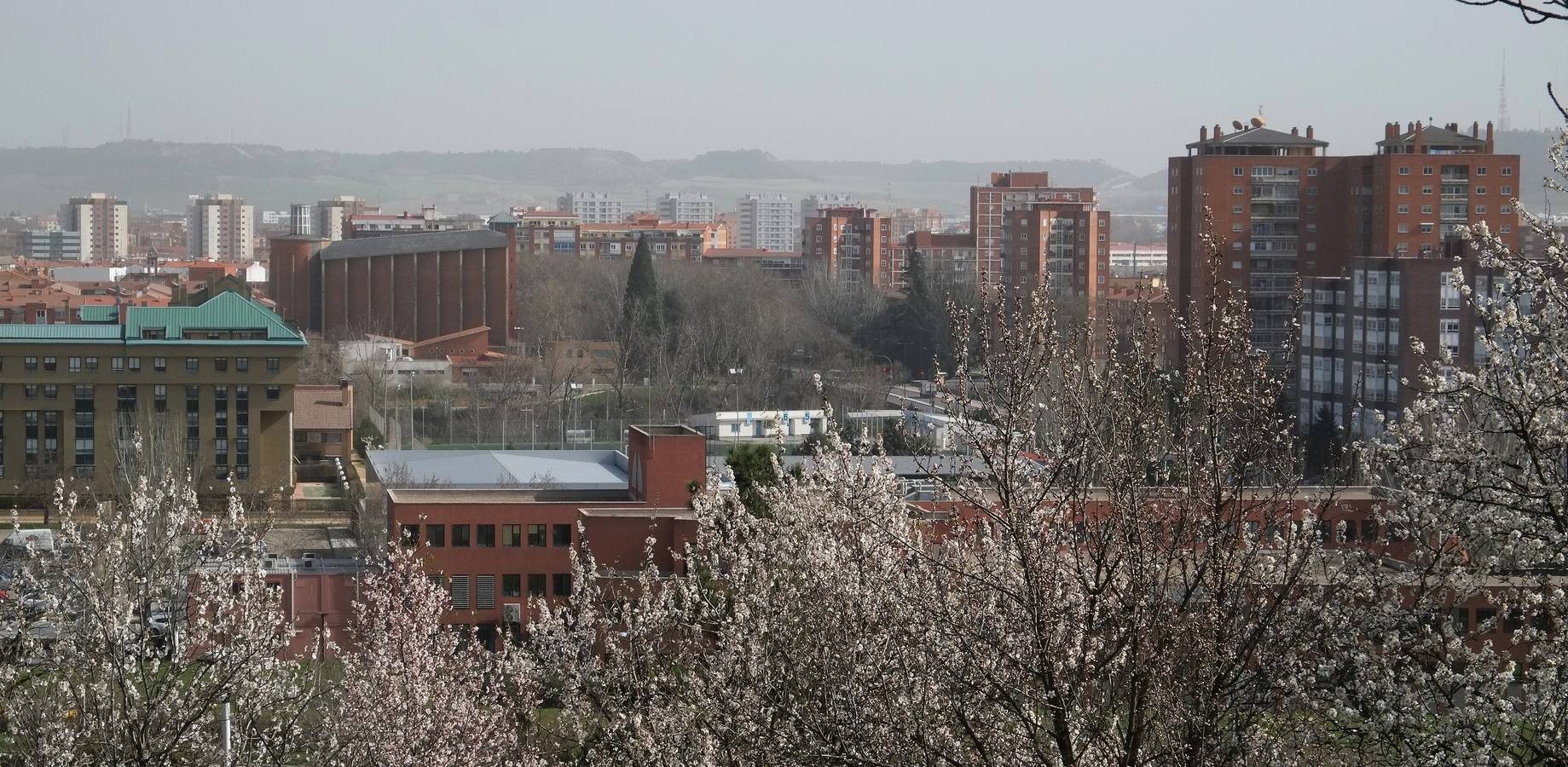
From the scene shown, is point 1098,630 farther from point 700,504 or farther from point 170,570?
point 170,570

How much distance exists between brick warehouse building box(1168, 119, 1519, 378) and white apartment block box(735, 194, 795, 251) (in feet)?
287

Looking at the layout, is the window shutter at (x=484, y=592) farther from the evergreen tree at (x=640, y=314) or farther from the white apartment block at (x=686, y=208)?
the white apartment block at (x=686, y=208)

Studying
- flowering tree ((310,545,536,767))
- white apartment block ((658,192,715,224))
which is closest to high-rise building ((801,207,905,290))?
flowering tree ((310,545,536,767))

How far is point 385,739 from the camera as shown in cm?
641

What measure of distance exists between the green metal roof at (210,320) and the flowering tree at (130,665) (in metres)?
12.2

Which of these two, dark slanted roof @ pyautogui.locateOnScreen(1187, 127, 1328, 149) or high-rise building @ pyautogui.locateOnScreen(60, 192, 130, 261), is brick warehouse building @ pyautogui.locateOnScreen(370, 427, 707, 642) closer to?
dark slanted roof @ pyautogui.locateOnScreen(1187, 127, 1328, 149)

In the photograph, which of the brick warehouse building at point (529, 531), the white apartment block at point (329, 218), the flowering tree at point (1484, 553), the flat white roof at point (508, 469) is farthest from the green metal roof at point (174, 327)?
the white apartment block at point (329, 218)

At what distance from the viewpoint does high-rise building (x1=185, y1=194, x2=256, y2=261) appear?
3317 inches

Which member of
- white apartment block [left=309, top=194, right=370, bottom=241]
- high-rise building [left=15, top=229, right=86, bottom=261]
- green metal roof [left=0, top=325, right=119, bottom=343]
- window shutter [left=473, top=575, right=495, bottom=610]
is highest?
white apartment block [left=309, top=194, right=370, bottom=241]

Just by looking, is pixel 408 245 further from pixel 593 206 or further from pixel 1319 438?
pixel 593 206

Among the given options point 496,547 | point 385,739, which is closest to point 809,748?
point 385,739

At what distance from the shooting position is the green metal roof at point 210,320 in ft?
57.9

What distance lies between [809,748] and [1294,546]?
3.20 ft

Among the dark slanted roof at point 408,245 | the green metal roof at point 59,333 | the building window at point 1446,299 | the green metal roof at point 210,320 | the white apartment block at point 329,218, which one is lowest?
the green metal roof at point 59,333
